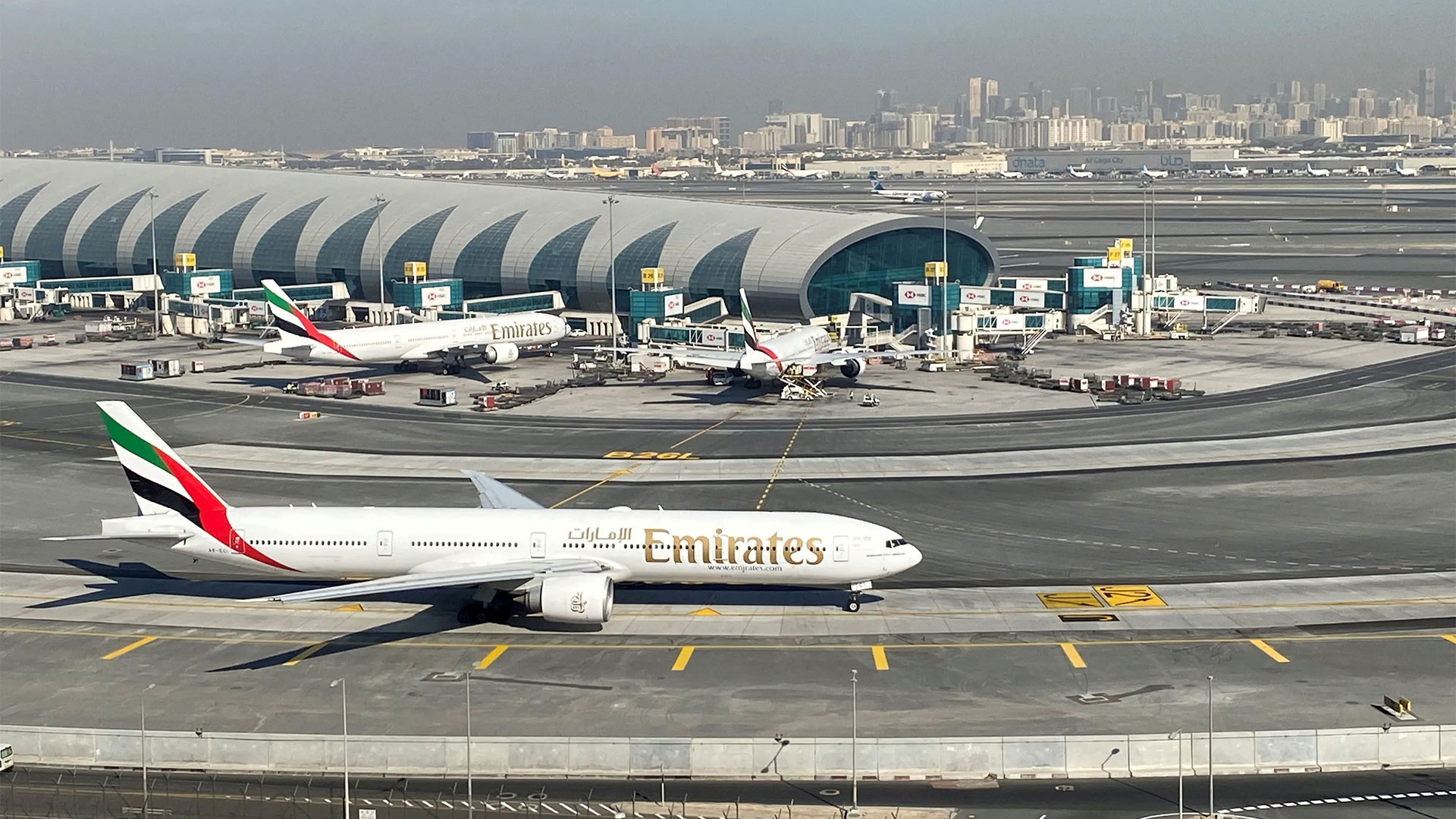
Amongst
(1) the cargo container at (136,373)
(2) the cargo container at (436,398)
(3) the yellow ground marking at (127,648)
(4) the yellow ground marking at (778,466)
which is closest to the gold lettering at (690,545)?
(4) the yellow ground marking at (778,466)

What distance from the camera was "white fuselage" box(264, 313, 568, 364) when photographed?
12394 cm

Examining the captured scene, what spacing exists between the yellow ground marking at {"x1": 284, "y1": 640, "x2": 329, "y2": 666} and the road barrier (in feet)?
33.6

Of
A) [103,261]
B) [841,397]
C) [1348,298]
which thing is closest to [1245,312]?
[1348,298]

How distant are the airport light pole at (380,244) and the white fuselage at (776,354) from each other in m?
59.0

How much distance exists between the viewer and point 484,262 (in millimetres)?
164375

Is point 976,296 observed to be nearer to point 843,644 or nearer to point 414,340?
point 414,340

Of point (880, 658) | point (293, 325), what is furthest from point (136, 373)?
point (880, 658)

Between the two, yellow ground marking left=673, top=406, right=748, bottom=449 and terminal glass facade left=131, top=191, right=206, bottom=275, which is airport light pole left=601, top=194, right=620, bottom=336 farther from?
terminal glass facade left=131, top=191, right=206, bottom=275

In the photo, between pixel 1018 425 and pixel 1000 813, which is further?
pixel 1018 425

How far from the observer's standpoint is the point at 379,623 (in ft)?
192

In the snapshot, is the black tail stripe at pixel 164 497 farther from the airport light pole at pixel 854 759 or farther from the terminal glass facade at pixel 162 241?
the terminal glass facade at pixel 162 241

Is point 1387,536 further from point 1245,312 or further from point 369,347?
point 1245,312

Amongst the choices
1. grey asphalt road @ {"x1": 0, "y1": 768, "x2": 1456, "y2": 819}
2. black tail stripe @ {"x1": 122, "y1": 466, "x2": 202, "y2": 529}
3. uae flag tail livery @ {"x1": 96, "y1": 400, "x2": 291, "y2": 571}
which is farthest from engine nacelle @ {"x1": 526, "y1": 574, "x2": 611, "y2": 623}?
black tail stripe @ {"x1": 122, "y1": 466, "x2": 202, "y2": 529}

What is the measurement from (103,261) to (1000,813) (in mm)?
176768
